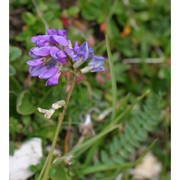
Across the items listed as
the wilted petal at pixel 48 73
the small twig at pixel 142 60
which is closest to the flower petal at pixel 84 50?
the wilted petal at pixel 48 73

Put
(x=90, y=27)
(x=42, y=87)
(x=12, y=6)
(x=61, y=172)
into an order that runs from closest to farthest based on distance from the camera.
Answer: (x=61, y=172), (x=42, y=87), (x=12, y=6), (x=90, y=27)

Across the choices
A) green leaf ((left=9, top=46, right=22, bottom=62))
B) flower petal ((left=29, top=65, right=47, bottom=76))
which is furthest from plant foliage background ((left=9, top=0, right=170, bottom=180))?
flower petal ((left=29, top=65, right=47, bottom=76))

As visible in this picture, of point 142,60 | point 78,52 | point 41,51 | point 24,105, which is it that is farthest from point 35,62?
point 142,60

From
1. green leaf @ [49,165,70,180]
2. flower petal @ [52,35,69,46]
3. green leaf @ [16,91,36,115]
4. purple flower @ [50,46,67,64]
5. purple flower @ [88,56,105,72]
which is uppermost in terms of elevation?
flower petal @ [52,35,69,46]

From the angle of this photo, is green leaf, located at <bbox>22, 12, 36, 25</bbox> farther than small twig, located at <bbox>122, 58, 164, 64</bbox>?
No

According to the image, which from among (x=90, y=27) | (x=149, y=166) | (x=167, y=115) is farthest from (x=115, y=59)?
(x=149, y=166)

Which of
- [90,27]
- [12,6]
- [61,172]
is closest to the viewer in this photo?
[61,172]

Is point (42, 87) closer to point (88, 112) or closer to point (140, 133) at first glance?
point (88, 112)

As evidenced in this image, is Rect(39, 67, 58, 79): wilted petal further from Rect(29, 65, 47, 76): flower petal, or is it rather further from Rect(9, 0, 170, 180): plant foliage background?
Rect(9, 0, 170, 180): plant foliage background
